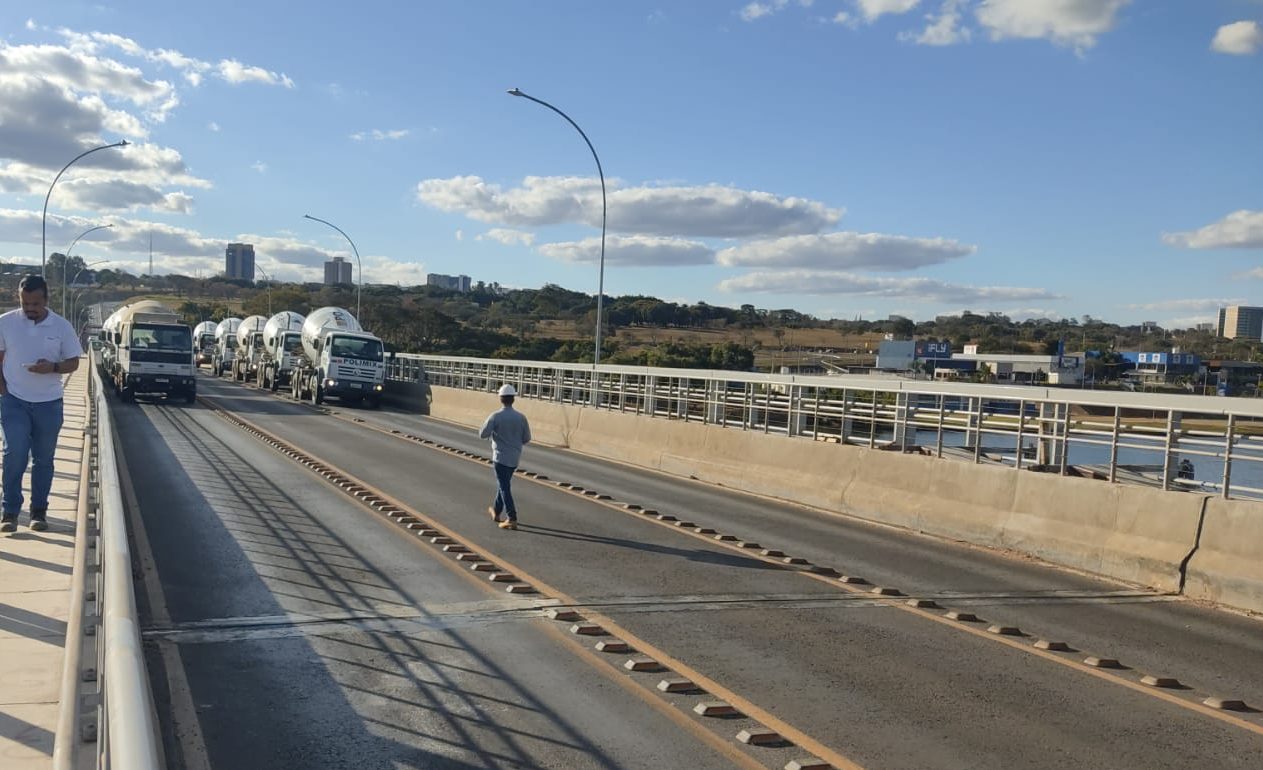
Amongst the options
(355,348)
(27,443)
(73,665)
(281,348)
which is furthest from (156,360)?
(73,665)

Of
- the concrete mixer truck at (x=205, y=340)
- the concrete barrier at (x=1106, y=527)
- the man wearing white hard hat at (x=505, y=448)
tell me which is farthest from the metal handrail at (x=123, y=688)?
the concrete mixer truck at (x=205, y=340)

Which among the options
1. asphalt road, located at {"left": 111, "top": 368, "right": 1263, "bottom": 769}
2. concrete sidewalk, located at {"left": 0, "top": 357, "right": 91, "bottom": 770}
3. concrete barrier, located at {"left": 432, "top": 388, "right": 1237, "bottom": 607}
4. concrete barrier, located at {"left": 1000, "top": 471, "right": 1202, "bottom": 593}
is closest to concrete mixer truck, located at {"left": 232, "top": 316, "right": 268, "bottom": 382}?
concrete barrier, located at {"left": 432, "top": 388, "right": 1237, "bottom": 607}

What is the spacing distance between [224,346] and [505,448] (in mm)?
54879

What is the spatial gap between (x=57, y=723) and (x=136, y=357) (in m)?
33.7

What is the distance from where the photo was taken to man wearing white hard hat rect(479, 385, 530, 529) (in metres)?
12.3

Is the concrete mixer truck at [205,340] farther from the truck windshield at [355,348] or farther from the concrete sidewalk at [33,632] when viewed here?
the concrete sidewalk at [33,632]

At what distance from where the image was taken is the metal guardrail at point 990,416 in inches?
417

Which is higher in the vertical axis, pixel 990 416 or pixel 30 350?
pixel 30 350

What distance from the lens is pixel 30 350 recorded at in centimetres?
909

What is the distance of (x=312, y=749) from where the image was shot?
534 centimetres

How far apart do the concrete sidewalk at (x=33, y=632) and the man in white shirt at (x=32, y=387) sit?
0.36m

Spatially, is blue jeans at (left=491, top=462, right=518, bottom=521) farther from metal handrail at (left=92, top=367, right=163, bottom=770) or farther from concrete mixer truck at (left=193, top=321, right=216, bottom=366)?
concrete mixer truck at (left=193, top=321, right=216, bottom=366)

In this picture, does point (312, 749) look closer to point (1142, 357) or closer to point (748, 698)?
point (748, 698)

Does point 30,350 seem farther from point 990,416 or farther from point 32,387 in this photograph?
point 990,416
